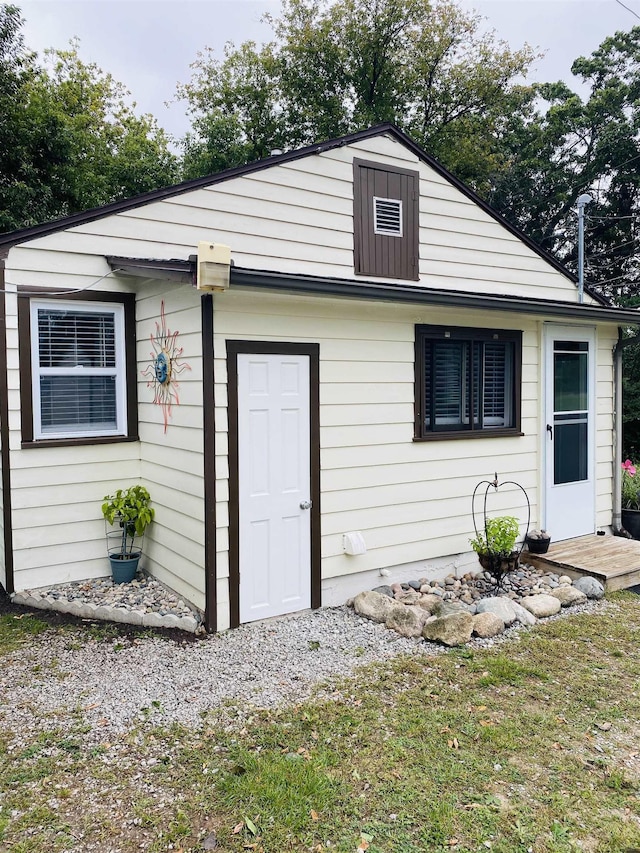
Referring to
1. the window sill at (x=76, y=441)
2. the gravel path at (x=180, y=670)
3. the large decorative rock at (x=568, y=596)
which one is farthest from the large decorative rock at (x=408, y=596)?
the window sill at (x=76, y=441)

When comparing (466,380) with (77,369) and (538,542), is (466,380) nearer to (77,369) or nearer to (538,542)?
(538,542)

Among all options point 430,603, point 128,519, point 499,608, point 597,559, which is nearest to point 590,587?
point 597,559

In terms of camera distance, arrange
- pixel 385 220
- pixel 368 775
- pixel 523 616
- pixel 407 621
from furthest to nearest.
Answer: pixel 385 220 → pixel 523 616 → pixel 407 621 → pixel 368 775

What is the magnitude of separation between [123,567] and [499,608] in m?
3.27

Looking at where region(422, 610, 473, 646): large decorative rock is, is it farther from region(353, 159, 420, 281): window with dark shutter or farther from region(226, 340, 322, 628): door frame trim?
region(353, 159, 420, 281): window with dark shutter

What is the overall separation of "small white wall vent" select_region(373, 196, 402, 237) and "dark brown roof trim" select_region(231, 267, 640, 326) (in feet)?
4.76

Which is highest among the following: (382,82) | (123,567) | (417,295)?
(382,82)

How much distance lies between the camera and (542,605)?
199 inches

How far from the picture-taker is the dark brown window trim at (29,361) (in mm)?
5191

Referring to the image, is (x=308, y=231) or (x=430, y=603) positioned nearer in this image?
(x=430, y=603)

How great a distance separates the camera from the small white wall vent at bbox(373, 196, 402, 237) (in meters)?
6.63

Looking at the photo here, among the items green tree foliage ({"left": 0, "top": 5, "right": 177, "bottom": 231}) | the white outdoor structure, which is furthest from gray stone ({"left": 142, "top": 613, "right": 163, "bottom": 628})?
green tree foliage ({"left": 0, "top": 5, "right": 177, "bottom": 231})

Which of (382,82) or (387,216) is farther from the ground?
(382,82)

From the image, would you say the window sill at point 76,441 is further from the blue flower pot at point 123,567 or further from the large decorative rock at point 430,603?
the large decorative rock at point 430,603
